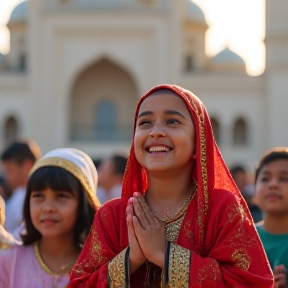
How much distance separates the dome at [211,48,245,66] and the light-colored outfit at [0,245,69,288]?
26.7 metres

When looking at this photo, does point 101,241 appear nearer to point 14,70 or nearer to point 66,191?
point 66,191

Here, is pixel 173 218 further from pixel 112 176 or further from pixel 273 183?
pixel 112 176

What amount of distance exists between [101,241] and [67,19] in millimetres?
22687

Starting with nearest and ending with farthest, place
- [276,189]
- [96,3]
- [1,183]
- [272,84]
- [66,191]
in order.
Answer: [66,191], [276,189], [1,183], [272,84], [96,3]

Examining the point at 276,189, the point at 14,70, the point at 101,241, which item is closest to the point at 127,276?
the point at 101,241

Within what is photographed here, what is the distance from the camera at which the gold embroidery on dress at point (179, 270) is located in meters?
2.32

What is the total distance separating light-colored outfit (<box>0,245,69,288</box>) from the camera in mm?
3162

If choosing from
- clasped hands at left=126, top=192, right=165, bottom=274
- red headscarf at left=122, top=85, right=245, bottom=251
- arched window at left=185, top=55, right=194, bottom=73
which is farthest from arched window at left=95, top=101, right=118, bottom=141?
clasped hands at left=126, top=192, right=165, bottom=274

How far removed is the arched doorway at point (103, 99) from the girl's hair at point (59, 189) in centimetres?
2300

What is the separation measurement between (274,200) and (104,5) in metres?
22.9

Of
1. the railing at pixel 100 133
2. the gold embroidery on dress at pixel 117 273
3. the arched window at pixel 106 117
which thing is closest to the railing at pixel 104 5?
the arched window at pixel 106 117

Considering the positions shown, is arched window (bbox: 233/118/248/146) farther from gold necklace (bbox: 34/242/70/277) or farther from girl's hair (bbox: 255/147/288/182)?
gold necklace (bbox: 34/242/70/277)

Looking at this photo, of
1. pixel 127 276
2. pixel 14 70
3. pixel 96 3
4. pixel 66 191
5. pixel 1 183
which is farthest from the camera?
pixel 14 70

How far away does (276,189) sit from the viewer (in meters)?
3.61
